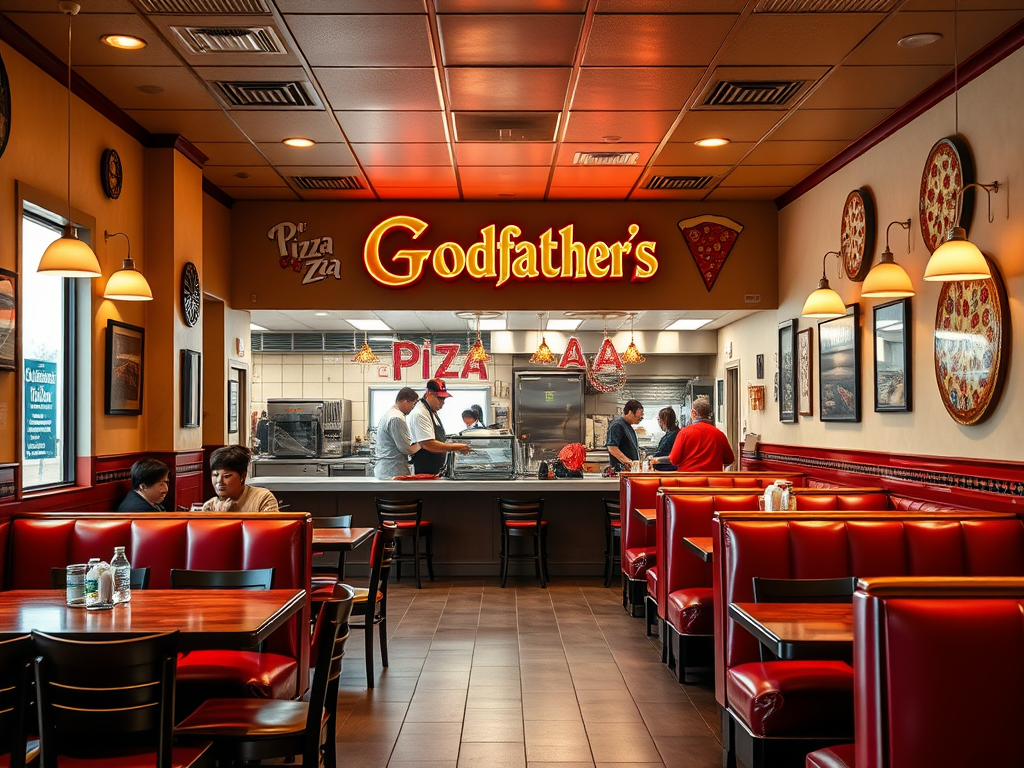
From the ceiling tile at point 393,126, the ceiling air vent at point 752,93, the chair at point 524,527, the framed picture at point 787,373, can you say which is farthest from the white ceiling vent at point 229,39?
the framed picture at point 787,373

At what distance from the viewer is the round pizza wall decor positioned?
199 inches

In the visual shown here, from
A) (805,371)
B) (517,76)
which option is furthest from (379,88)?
(805,371)

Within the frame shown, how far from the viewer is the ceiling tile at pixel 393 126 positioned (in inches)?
257

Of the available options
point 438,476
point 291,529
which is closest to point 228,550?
point 291,529

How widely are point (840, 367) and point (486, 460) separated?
3.27 meters

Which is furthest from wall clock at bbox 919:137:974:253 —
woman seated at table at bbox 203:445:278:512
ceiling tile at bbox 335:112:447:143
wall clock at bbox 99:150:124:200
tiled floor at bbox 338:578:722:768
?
wall clock at bbox 99:150:124:200

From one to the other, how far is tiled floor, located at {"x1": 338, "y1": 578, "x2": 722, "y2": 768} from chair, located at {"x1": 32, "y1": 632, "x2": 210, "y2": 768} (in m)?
1.69

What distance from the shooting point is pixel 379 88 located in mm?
5973

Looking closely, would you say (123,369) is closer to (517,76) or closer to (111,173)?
(111,173)

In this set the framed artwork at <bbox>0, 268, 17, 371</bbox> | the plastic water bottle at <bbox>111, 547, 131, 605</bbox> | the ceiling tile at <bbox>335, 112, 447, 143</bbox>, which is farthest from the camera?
the ceiling tile at <bbox>335, 112, 447, 143</bbox>

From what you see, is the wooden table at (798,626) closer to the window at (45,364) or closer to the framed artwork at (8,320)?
the framed artwork at (8,320)

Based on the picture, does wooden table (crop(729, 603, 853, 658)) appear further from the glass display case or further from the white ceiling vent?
the glass display case

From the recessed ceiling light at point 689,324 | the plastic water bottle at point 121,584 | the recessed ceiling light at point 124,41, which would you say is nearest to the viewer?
the plastic water bottle at point 121,584

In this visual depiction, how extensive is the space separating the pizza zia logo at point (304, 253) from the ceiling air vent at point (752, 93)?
4240mm
